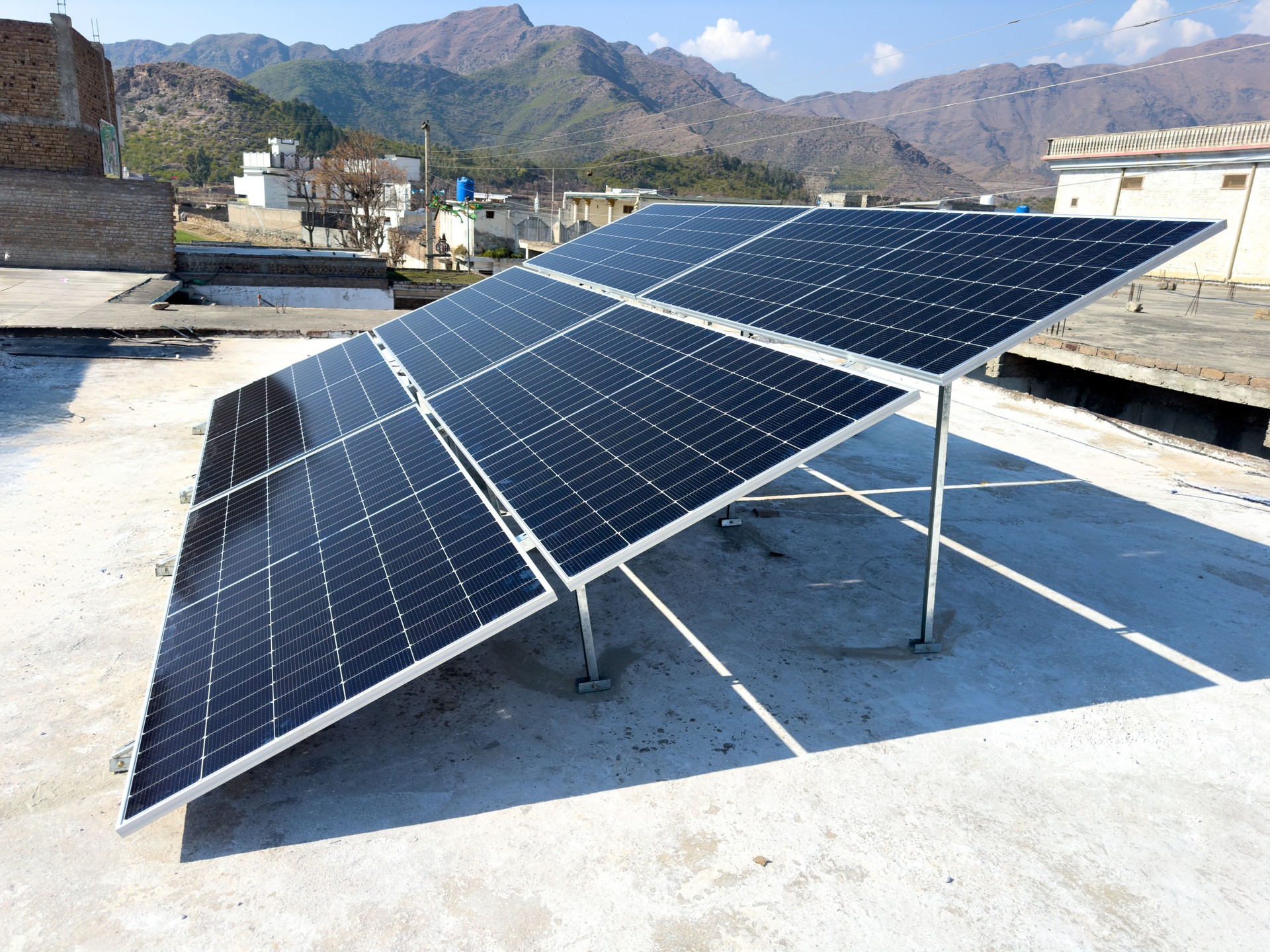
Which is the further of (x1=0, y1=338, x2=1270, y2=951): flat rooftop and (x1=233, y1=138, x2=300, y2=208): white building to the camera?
(x1=233, y1=138, x2=300, y2=208): white building

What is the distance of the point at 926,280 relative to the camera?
9891 mm

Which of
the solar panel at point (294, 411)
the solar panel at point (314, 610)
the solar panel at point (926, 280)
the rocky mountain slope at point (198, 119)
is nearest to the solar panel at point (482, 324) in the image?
the solar panel at point (294, 411)

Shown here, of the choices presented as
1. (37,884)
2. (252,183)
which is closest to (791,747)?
(37,884)

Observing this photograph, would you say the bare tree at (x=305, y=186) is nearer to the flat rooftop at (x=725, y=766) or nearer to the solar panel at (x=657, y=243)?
the solar panel at (x=657, y=243)

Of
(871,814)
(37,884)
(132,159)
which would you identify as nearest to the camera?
(37,884)

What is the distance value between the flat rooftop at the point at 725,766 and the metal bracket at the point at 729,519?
34cm

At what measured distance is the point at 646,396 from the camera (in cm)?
926

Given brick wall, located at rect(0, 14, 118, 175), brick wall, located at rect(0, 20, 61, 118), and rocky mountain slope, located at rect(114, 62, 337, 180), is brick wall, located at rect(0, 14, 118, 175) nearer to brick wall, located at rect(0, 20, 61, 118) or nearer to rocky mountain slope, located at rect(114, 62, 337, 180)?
brick wall, located at rect(0, 20, 61, 118)

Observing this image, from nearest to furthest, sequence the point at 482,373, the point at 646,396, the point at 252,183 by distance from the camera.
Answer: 1. the point at 646,396
2. the point at 482,373
3. the point at 252,183

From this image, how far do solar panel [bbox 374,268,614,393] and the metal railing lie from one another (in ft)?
143

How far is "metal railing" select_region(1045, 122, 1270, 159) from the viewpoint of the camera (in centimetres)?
4412

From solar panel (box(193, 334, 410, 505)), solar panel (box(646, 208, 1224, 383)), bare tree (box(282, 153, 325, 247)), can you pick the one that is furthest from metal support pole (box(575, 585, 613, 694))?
bare tree (box(282, 153, 325, 247))

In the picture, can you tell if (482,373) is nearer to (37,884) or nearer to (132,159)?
(37,884)

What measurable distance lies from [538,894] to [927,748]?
3.98 meters
